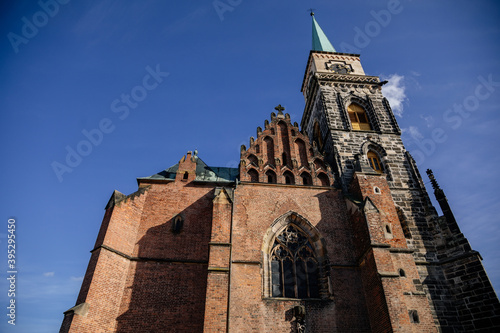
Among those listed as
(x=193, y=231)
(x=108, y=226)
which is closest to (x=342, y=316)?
(x=193, y=231)

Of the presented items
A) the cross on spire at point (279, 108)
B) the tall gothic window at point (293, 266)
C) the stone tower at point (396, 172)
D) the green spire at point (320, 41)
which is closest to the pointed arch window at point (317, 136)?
the stone tower at point (396, 172)

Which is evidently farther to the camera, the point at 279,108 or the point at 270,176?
the point at 279,108

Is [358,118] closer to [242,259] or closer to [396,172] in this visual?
[396,172]

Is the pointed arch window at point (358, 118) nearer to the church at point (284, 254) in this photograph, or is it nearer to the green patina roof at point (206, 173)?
the church at point (284, 254)

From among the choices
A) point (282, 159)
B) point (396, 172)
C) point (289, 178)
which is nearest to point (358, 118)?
point (396, 172)

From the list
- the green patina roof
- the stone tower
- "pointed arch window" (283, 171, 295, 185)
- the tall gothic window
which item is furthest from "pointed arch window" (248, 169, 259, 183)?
the stone tower

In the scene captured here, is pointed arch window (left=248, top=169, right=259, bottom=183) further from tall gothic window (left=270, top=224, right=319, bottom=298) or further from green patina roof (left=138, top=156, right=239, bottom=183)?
tall gothic window (left=270, top=224, right=319, bottom=298)

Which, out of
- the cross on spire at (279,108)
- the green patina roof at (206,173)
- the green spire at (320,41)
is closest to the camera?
the green patina roof at (206,173)

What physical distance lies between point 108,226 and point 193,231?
3.36 m

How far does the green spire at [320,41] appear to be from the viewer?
26906 mm

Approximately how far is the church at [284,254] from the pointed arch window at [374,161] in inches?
7.4

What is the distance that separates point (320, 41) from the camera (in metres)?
27.7

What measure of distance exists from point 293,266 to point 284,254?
23.9 inches

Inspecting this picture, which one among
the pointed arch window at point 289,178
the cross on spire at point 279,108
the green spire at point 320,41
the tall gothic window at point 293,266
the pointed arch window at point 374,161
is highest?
the green spire at point 320,41
